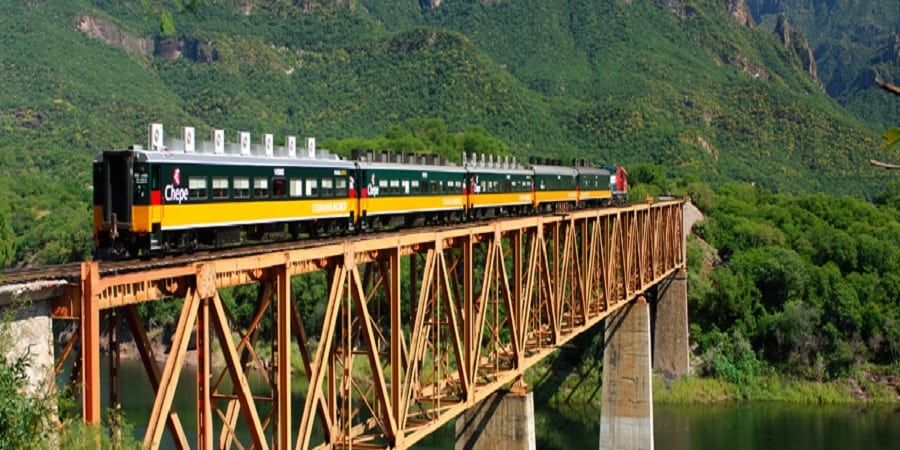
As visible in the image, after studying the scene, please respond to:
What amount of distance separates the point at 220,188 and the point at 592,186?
38585mm

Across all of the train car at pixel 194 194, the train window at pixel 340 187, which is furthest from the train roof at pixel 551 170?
the train car at pixel 194 194

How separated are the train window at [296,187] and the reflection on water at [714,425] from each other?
24493 mm

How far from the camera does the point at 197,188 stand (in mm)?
19094

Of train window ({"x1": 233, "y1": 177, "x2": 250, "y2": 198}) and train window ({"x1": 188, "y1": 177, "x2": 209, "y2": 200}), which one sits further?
train window ({"x1": 233, "y1": 177, "x2": 250, "y2": 198})

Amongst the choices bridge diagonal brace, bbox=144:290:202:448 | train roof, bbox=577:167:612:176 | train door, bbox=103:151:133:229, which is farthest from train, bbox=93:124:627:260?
train roof, bbox=577:167:612:176

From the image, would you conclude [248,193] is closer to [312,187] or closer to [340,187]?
[312,187]

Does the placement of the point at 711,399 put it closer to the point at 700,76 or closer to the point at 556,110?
the point at 556,110

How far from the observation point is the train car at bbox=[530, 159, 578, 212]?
4503 cm

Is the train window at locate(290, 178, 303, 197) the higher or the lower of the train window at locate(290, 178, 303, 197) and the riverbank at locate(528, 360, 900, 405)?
the higher

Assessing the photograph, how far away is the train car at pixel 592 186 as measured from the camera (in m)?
54.1

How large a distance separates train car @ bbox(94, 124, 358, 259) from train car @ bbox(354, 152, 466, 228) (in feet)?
11.0

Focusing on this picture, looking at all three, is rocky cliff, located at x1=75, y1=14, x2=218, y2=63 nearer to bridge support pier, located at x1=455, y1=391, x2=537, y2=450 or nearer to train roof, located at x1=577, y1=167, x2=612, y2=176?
train roof, located at x1=577, y1=167, x2=612, y2=176

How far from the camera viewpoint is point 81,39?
151875 mm

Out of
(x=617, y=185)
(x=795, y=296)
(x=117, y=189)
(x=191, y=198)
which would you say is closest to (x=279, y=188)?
(x=191, y=198)
